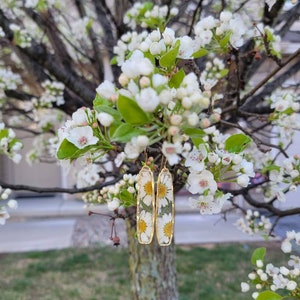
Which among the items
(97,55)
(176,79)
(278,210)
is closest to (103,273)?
(97,55)

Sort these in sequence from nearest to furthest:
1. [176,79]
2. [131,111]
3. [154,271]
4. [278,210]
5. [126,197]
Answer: [131,111]
[176,79]
[126,197]
[278,210]
[154,271]

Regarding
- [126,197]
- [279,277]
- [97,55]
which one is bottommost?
[279,277]

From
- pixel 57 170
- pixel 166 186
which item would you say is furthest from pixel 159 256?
pixel 57 170

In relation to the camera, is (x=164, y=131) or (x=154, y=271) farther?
(x=154, y=271)

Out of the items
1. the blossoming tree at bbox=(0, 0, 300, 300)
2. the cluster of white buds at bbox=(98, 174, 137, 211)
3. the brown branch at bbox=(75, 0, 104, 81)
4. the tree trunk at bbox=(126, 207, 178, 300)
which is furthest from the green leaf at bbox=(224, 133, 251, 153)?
the brown branch at bbox=(75, 0, 104, 81)

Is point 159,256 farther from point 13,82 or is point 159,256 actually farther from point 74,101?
point 13,82

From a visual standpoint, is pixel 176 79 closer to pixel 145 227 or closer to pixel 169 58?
pixel 169 58
